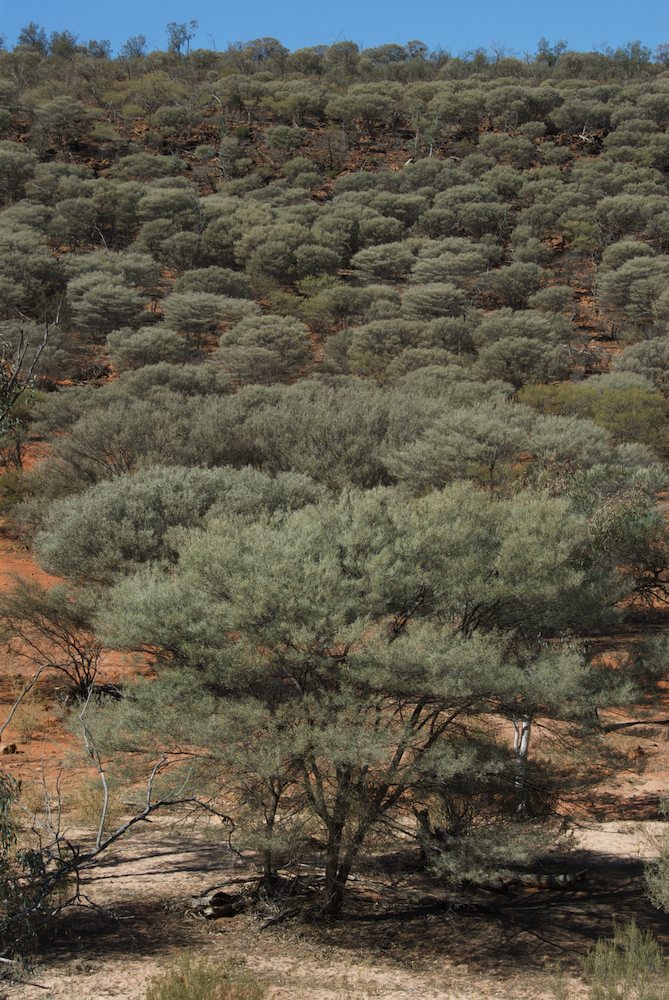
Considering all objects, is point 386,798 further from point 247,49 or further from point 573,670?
point 247,49

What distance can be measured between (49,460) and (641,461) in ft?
42.6

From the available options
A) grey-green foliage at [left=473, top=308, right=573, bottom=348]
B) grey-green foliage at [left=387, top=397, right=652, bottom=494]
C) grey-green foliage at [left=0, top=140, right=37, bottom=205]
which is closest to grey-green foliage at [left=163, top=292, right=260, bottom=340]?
grey-green foliage at [left=473, top=308, right=573, bottom=348]

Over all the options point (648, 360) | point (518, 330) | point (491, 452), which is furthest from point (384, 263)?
point (491, 452)

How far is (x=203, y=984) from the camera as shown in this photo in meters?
6.61

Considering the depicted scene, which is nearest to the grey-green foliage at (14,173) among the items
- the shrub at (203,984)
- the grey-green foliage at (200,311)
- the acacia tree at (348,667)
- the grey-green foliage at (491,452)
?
the grey-green foliage at (200,311)

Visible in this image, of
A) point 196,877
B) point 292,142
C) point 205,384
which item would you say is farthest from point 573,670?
point 292,142

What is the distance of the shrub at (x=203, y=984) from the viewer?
6.49 m

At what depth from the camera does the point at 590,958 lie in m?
7.44

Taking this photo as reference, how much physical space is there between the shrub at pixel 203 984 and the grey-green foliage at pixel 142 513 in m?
7.18

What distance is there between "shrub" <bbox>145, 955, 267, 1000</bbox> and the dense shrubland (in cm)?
125

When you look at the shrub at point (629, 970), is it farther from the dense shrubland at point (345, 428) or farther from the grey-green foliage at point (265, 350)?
the grey-green foliage at point (265, 350)

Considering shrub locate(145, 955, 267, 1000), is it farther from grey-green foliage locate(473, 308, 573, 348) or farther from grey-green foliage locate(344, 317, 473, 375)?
grey-green foliage locate(473, 308, 573, 348)

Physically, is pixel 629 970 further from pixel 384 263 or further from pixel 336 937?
pixel 384 263

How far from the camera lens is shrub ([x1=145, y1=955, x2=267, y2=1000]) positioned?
6.49 m
